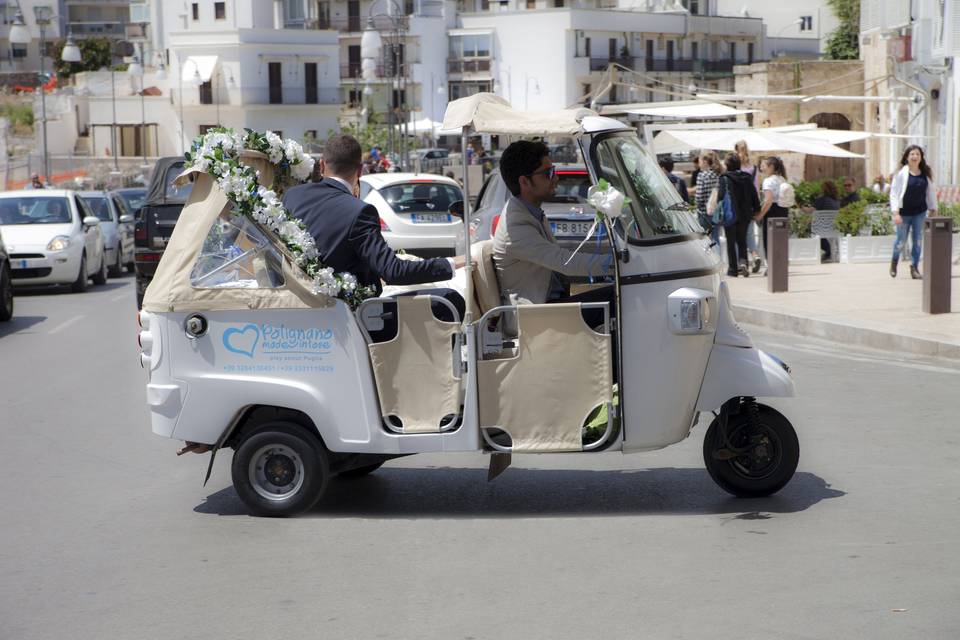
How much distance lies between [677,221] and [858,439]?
282 centimetres

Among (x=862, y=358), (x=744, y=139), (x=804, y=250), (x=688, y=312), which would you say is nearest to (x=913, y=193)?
(x=804, y=250)

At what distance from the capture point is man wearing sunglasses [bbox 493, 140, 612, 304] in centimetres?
748

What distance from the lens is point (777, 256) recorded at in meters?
19.0

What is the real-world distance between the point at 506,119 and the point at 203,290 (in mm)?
1823

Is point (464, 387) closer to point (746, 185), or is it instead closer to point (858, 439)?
point (858, 439)

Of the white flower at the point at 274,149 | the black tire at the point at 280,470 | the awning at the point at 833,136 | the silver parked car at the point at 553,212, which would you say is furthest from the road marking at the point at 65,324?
the awning at the point at 833,136

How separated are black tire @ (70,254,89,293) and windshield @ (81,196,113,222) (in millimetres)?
4349

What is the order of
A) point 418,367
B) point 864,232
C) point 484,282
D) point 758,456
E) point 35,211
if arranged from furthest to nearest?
1. point 35,211
2. point 864,232
3. point 758,456
4. point 484,282
5. point 418,367

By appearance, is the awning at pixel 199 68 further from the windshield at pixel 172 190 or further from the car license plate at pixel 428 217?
the windshield at pixel 172 190

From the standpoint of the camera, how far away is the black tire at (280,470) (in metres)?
7.56

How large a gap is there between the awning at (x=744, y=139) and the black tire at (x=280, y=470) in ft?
70.0

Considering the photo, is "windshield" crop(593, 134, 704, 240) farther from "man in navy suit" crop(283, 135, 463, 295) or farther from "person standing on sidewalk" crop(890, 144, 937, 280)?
"person standing on sidewalk" crop(890, 144, 937, 280)

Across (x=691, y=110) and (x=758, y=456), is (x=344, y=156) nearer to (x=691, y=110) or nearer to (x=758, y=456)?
(x=758, y=456)

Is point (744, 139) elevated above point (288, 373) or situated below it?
above
